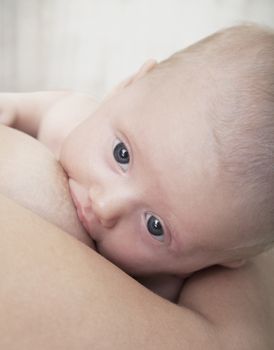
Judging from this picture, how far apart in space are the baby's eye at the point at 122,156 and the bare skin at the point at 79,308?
6.8 inches

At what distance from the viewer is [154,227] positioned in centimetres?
86

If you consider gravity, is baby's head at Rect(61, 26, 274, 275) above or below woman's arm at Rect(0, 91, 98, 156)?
above

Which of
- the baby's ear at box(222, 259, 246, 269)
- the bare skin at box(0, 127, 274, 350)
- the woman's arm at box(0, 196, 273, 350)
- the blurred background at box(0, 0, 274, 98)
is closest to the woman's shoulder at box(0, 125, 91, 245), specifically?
the bare skin at box(0, 127, 274, 350)

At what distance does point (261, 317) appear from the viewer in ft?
Answer: 2.57

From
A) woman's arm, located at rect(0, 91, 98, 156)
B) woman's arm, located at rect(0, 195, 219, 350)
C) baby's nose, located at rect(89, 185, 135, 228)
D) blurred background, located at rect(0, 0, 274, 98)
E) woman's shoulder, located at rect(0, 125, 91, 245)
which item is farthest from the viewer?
blurred background, located at rect(0, 0, 274, 98)

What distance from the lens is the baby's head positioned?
2.60 feet

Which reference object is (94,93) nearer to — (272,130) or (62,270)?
(272,130)

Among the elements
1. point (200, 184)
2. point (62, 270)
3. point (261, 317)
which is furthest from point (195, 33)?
point (62, 270)

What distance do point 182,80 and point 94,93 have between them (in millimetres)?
1094

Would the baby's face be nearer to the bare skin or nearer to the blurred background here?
the bare skin

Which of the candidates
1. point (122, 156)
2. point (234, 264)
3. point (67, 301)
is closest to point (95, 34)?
point (122, 156)

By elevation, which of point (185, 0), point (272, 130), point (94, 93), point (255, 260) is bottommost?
point (94, 93)

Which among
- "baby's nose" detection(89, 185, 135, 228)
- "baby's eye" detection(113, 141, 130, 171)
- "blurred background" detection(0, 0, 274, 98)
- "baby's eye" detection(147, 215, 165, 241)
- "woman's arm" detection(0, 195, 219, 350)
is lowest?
"blurred background" detection(0, 0, 274, 98)

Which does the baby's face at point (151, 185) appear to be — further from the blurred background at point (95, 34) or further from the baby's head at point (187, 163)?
the blurred background at point (95, 34)
